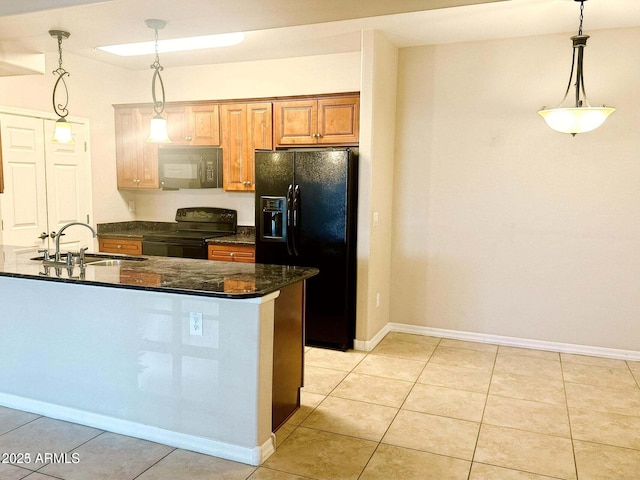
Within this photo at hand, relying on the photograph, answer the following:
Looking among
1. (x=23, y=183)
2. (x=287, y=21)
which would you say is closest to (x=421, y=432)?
(x=287, y=21)

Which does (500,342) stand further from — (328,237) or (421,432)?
(421,432)

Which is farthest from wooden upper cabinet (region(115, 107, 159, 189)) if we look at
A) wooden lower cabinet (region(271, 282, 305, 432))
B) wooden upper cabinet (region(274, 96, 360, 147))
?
wooden lower cabinet (region(271, 282, 305, 432))

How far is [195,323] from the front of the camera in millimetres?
2523

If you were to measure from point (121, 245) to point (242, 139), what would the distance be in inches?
68.6

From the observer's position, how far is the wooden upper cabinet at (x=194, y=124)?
512 cm

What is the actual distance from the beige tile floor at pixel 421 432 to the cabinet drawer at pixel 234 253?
1320 millimetres

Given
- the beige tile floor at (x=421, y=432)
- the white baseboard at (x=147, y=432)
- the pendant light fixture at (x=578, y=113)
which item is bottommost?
the beige tile floor at (x=421, y=432)

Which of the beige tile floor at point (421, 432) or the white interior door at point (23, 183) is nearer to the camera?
the beige tile floor at point (421, 432)

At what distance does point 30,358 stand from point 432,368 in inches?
108

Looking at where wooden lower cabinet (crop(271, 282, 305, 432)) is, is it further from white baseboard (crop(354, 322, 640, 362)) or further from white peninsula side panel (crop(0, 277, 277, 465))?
white baseboard (crop(354, 322, 640, 362))

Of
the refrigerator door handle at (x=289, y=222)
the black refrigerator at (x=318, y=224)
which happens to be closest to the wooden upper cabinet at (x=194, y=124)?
the black refrigerator at (x=318, y=224)

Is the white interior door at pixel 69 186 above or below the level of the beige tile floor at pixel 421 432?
above

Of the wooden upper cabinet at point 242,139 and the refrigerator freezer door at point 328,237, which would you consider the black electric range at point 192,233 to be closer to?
the wooden upper cabinet at point 242,139

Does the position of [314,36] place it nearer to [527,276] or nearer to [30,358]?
[527,276]
